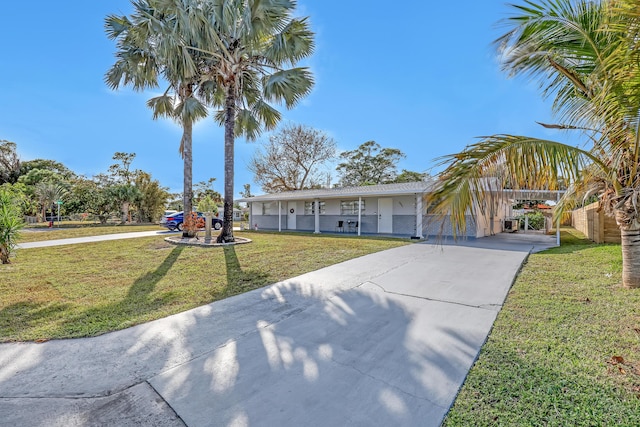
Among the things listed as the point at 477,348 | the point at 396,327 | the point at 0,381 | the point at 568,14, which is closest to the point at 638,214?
the point at 568,14

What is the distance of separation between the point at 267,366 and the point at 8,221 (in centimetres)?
862

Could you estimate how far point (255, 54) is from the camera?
10.7 m

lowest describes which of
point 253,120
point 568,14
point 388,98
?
point 568,14

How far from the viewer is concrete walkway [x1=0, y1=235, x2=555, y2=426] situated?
2.08 metres

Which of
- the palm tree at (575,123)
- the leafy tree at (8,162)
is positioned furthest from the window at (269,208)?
the leafy tree at (8,162)

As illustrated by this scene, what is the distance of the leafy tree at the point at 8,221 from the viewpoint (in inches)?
277

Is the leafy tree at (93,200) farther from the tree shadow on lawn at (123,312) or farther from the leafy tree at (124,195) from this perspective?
the tree shadow on lawn at (123,312)

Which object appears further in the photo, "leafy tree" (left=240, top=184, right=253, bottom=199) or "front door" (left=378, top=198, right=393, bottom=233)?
"leafy tree" (left=240, top=184, right=253, bottom=199)

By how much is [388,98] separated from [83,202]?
94.4 feet

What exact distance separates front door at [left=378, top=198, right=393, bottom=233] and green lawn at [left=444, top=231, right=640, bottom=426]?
416 inches

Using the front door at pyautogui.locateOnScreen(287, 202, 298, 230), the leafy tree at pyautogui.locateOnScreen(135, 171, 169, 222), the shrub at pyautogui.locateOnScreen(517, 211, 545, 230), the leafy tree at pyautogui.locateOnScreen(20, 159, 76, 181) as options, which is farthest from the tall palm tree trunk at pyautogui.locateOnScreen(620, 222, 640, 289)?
the leafy tree at pyautogui.locateOnScreen(20, 159, 76, 181)

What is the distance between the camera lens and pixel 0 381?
249 centimetres

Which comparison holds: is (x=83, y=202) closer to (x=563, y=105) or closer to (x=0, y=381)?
(x=0, y=381)

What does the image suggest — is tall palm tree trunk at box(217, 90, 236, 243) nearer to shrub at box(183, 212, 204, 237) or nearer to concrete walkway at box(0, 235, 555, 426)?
shrub at box(183, 212, 204, 237)
